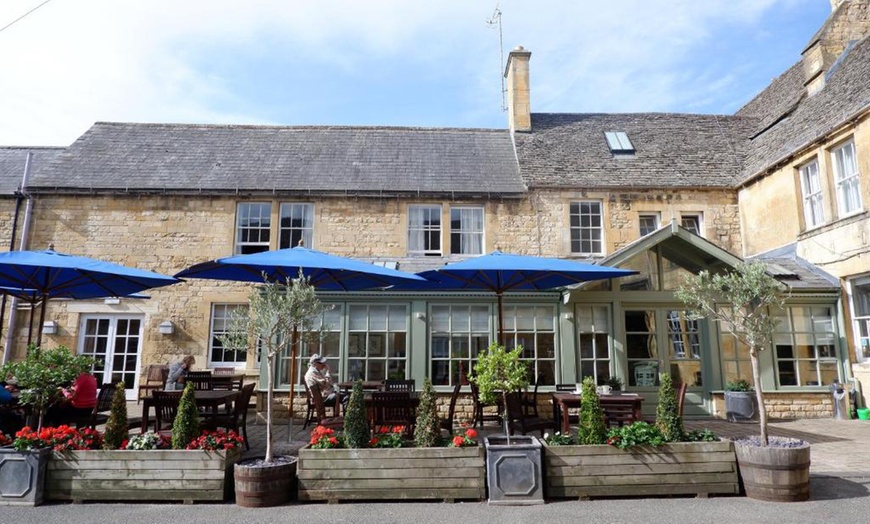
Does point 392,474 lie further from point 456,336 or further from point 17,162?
point 17,162

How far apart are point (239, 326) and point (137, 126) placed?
13.1 m

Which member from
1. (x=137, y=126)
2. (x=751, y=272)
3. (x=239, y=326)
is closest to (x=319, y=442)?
(x=239, y=326)

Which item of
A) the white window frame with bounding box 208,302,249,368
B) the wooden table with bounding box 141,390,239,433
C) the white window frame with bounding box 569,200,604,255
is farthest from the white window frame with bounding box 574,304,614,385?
the white window frame with bounding box 208,302,249,368

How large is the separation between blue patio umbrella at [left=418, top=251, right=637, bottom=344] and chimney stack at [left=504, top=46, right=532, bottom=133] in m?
8.44

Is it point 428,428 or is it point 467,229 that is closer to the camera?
point 428,428

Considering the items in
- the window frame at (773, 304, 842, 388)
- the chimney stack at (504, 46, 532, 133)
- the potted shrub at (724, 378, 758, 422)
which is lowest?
the potted shrub at (724, 378, 758, 422)

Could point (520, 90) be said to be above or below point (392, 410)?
above

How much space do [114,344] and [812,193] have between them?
653 inches

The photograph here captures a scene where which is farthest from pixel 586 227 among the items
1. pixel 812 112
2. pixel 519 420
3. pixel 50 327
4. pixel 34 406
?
pixel 50 327

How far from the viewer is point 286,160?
14.9 m

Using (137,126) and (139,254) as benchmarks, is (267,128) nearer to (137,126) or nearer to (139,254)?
(137,126)

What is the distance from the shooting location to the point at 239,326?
20.0 ft

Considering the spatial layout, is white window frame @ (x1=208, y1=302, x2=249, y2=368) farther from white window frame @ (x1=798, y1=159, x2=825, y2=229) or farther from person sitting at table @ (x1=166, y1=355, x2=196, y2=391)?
white window frame @ (x1=798, y1=159, x2=825, y2=229)

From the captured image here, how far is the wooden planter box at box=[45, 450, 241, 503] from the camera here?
5.29 metres
